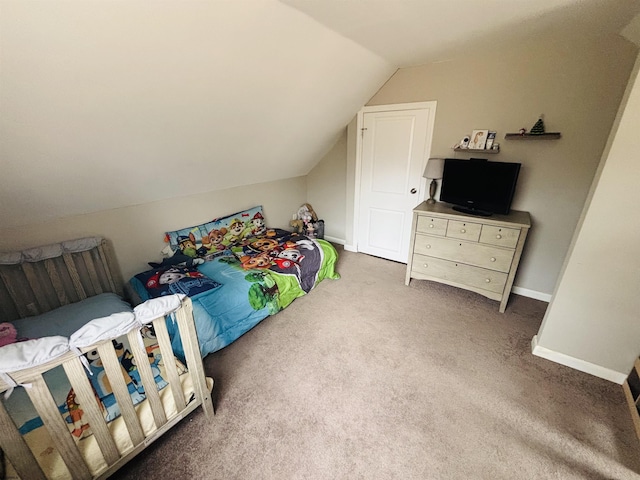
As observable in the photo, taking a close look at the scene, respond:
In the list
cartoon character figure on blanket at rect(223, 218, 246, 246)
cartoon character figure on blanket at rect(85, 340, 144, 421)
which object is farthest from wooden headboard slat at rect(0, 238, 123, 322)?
cartoon character figure on blanket at rect(223, 218, 246, 246)

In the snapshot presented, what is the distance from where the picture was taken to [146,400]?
1.39m

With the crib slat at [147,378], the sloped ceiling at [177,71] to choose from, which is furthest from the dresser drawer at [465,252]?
the crib slat at [147,378]

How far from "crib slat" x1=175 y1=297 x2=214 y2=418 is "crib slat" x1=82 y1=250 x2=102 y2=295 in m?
1.47

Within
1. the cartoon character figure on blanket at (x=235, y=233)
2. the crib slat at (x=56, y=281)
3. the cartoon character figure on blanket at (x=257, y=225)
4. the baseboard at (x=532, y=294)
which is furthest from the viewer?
the cartoon character figure on blanket at (x=257, y=225)

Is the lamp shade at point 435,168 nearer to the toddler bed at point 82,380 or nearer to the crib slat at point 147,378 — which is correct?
the toddler bed at point 82,380

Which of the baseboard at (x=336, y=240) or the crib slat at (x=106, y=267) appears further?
the baseboard at (x=336, y=240)

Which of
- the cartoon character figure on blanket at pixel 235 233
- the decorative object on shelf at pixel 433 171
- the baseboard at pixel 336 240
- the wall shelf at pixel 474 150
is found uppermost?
the wall shelf at pixel 474 150

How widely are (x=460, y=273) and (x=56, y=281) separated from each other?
3.42m

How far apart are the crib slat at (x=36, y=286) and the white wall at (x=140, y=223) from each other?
17cm

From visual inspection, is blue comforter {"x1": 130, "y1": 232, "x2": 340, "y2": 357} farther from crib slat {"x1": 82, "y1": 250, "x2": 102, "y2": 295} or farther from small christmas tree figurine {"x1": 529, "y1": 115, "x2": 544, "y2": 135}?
small christmas tree figurine {"x1": 529, "y1": 115, "x2": 544, "y2": 135}

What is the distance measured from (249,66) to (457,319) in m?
2.60

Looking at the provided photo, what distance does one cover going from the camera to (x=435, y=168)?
2760mm

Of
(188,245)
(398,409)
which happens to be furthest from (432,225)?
(188,245)

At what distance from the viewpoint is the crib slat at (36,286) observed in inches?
76.5
